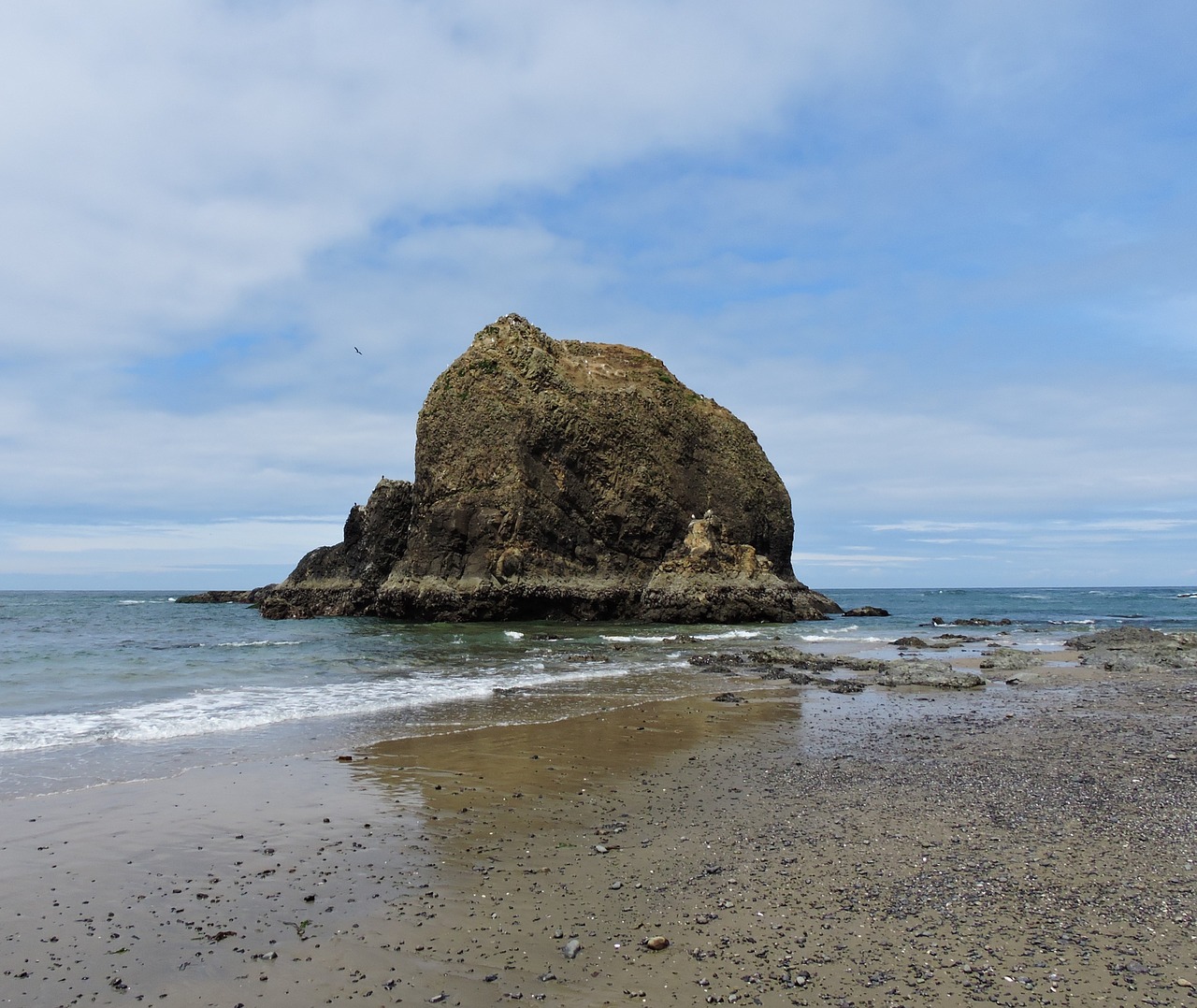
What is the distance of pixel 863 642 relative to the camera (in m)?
31.9

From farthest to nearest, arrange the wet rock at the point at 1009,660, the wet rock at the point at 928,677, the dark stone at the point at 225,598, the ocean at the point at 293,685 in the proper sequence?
the dark stone at the point at 225,598 → the wet rock at the point at 1009,660 → the wet rock at the point at 928,677 → the ocean at the point at 293,685

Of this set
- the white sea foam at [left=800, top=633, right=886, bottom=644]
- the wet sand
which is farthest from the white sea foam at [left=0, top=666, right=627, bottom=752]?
the white sea foam at [left=800, top=633, right=886, bottom=644]

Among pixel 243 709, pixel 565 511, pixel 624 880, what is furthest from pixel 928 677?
pixel 565 511

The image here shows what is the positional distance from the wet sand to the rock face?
35143 mm

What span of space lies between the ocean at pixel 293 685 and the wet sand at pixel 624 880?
2.09 m

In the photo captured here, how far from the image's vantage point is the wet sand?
14.6 ft

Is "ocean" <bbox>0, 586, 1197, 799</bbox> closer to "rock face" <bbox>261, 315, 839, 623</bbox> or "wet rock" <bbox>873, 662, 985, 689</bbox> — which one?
"wet rock" <bbox>873, 662, 985, 689</bbox>

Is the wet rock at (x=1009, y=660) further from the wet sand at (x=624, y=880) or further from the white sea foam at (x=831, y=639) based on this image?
the wet sand at (x=624, y=880)

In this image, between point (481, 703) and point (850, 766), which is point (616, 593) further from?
point (850, 766)

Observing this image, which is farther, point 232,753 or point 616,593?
point 616,593

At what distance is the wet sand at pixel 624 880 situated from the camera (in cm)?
444

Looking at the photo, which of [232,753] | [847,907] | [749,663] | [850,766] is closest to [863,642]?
[749,663]

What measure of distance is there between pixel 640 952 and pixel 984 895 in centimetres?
243

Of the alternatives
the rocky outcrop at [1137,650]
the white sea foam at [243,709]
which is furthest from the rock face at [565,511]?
the white sea foam at [243,709]
